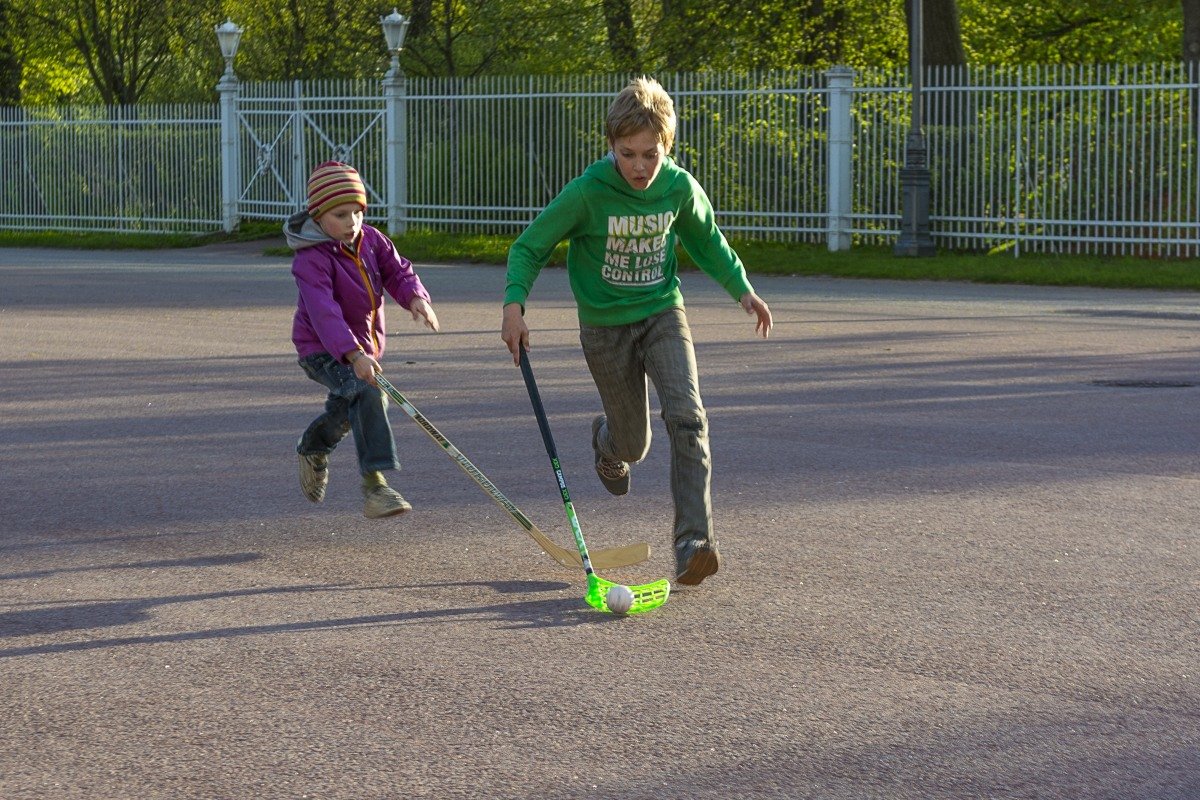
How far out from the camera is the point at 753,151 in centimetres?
2448

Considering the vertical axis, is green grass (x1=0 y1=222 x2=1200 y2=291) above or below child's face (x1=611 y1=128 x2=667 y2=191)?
below

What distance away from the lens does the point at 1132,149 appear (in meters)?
21.7

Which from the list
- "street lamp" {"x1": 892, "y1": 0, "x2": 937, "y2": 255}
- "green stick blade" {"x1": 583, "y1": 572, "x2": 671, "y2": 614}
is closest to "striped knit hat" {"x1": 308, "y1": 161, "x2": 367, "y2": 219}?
"green stick blade" {"x1": 583, "y1": 572, "x2": 671, "y2": 614}

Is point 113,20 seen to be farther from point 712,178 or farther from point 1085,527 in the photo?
point 1085,527

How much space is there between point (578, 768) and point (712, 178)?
2135 cm

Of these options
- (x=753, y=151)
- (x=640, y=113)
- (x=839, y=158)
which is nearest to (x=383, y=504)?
(x=640, y=113)

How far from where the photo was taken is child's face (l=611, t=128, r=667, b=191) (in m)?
5.81

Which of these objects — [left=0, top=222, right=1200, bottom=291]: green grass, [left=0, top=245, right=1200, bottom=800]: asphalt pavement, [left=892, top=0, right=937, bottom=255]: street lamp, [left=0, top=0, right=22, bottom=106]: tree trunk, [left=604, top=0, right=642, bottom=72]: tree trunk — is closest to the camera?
[left=0, top=245, right=1200, bottom=800]: asphalt pavement

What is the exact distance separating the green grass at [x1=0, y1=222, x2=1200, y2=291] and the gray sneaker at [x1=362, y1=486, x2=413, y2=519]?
14.2 metres

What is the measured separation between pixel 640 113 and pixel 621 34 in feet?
92.1

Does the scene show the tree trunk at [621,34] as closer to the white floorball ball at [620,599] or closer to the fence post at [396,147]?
the fence post at [396,147]

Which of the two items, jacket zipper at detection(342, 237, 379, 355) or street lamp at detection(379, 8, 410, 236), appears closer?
jacket zipper at detection(342, 237, 379, 355)

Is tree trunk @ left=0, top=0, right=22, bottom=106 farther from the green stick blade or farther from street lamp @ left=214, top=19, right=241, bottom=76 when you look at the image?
the green stick blade

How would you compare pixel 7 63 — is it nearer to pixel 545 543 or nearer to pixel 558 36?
pixel 558 36
